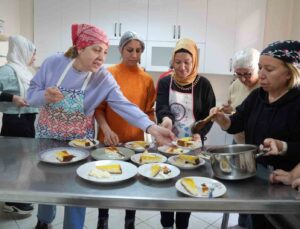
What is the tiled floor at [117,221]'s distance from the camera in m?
2.11

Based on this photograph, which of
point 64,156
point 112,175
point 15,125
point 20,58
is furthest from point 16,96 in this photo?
point 112,175

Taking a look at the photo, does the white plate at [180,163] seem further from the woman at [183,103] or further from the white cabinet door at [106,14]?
the white cabinet door at [106,14]

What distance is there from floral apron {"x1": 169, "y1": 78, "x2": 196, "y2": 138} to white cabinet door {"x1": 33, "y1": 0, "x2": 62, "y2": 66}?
8.08 feet

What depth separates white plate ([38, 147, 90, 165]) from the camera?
1173 millimetres

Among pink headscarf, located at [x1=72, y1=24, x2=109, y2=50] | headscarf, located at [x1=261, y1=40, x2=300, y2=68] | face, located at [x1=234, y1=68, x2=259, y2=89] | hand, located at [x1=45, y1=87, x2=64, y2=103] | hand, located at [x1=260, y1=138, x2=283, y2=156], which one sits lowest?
hand, located at [x1=260, y1=138, x2=283, y2=156]

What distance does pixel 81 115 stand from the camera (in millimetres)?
1537

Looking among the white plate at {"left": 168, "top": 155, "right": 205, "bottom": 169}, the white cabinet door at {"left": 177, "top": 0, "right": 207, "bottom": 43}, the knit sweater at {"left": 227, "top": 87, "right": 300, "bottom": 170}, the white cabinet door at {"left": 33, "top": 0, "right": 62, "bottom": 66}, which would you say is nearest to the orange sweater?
the white plate at {"left": 168, "top": 155, "right": 205, "bottom": 169}

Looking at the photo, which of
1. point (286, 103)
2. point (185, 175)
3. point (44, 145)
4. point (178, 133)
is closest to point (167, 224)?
point (178, 133)

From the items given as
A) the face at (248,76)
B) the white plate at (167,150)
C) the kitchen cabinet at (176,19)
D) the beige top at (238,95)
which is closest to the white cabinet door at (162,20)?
the kitchen cabinet at (176,19)

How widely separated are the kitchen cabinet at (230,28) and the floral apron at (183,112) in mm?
2113

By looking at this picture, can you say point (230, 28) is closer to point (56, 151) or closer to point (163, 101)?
point (163, 101)

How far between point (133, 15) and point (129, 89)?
2.12 meters

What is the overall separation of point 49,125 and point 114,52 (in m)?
2.32

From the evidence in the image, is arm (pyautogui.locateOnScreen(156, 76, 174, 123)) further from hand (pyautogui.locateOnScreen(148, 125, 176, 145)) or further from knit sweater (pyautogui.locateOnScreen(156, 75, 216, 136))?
hand (pyautogui.locateOnScreen(148, 125, 176, 145))
